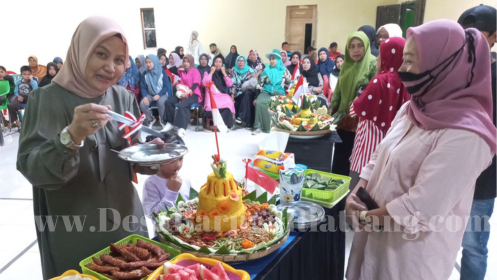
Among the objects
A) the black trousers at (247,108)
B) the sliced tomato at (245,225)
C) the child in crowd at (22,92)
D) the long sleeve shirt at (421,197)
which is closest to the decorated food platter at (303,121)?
the long sleeve shirt at (421,197)

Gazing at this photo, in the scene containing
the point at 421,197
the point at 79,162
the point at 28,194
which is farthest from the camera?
the point at 28,194

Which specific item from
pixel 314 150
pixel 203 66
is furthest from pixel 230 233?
pixel 203 66

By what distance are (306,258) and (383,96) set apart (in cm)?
129

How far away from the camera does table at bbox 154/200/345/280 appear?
3.68 ft

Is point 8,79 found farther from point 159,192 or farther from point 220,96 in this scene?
point 159,192

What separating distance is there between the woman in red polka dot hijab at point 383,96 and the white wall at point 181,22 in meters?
7.93

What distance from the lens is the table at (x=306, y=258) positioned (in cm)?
112

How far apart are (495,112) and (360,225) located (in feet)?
2.77

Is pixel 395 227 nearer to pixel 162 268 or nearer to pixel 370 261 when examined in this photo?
Result: pixel 370 261

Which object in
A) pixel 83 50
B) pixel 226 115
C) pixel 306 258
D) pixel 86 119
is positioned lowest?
pixel 226 115

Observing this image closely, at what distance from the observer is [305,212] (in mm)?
1461

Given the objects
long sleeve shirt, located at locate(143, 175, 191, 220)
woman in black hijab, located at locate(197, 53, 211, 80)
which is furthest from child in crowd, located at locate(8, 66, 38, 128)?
long sleeve shirt, located at locate(143, 175, 191, 220)

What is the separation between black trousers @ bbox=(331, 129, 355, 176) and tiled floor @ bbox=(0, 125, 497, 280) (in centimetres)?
58

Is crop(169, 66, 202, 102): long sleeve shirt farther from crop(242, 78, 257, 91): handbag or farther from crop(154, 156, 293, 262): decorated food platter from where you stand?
crop(154, 156, 293, 262): decorated food platter
